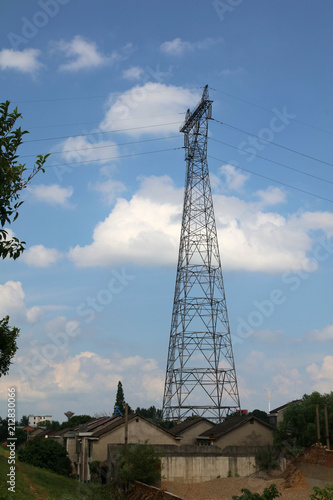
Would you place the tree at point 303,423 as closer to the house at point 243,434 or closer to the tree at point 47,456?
the house at point 243,434

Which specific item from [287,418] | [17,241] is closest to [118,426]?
[287,418]

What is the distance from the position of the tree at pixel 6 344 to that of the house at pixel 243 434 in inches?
1091

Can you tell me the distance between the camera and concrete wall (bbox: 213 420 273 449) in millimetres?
38062

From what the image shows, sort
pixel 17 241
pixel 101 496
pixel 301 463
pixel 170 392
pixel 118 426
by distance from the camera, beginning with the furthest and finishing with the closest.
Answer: pixel 170 392
pixel 118 426
pixel 301 463
pixel 101 496
pixel 17 241

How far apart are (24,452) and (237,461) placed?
20727mm

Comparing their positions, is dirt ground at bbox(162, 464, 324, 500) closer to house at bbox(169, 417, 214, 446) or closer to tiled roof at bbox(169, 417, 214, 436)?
tiled roof at bbox(169, 417, 214, 436)

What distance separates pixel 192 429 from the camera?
4431cm

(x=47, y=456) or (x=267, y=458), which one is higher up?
(x=267, y=458)

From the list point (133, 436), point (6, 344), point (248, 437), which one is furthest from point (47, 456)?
point (6, 344)

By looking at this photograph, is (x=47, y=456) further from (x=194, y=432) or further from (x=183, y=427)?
(x=194, y=432)

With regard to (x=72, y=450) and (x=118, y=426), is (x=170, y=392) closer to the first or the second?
(x=118, y=426)

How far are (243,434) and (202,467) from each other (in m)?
9.07

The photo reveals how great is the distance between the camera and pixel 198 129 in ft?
146

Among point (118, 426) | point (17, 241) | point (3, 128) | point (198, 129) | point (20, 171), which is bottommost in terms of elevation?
point (118, 426)
